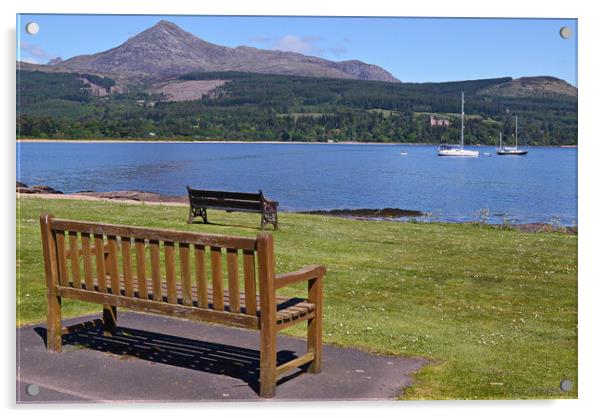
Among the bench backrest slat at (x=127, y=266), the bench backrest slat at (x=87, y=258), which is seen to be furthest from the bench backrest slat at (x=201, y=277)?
the bench backrest slat at (x=87, y=258)

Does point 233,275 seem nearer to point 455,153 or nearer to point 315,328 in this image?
point 315,328

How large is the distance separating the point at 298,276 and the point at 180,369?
138 centimetres

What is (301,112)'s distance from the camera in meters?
9.45

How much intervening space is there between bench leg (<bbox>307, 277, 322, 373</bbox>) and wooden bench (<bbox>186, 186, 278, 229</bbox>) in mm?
2560

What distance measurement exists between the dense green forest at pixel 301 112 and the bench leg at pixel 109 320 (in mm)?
1839

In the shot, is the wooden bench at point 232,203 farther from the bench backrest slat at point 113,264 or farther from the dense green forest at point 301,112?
the bench backrest slat at point 113,264

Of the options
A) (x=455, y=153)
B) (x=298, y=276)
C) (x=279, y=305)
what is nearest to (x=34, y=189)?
(x=279, y=305)

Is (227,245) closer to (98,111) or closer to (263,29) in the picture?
(263,29)

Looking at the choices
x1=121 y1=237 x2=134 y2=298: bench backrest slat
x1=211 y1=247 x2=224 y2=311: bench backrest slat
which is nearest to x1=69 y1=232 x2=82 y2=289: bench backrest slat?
x1=121 y1=237 x2=134 y2=298: bench backrest slat

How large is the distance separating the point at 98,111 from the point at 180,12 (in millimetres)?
1735

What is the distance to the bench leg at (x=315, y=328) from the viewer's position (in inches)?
277

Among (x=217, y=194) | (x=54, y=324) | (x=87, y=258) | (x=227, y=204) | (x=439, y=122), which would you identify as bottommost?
(x=54, y=324)

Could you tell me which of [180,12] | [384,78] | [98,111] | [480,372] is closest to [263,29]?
[180,12]

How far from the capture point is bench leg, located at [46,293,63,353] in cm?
761
